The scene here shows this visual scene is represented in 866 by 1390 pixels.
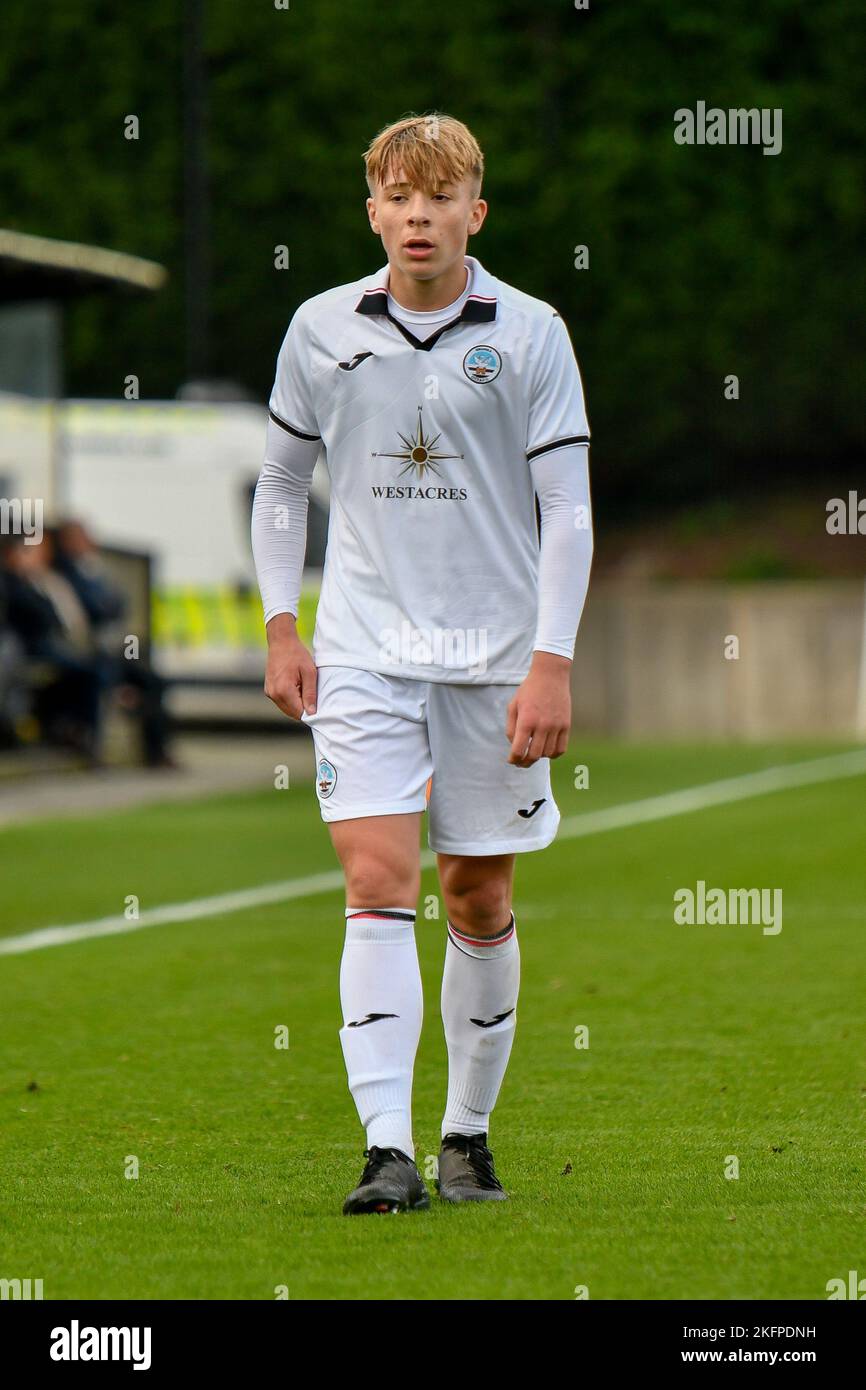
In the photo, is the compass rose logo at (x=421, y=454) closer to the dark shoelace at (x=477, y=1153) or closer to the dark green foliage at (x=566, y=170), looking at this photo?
the dark shoelace at (x=477, y=1153)

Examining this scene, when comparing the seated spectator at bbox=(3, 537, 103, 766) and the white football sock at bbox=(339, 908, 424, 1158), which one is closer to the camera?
the white football sock at bbox=(339, 908, 424, 1158)

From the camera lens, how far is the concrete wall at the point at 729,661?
28.1m

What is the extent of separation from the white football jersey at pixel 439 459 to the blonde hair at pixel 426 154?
0.74 feet

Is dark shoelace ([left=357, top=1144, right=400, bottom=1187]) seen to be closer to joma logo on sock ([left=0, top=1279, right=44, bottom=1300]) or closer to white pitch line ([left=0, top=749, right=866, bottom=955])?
joma logo on sock ([left=0, top=1279, right=44, bottom=1300])

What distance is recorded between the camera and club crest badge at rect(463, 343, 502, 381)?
4652 millimetres

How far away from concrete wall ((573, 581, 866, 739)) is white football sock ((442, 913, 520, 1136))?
23250 mm

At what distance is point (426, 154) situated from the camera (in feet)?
15.1

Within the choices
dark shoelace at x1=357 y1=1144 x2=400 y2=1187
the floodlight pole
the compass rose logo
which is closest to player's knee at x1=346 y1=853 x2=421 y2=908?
dark shoelace at x1=357 y1=1144 x2=400 y2=1187

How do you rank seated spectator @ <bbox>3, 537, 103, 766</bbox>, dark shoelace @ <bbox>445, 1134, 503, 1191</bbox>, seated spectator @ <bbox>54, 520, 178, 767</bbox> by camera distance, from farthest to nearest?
1. seated spectator @ <bbox>54, 520, 178, 767</bbox>
2. seated spectator @ <bbox>3, 537, 103, 766</bbox>
3. dark shoelace @ <bbox>445, 1134, 503, 1191</bbox>

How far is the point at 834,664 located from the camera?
28219mm

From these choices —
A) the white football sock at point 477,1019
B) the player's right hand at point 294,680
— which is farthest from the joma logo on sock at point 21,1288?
the player's right hand at point 294,680
